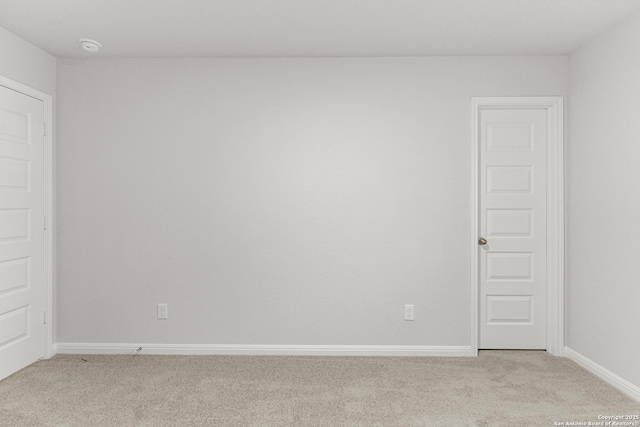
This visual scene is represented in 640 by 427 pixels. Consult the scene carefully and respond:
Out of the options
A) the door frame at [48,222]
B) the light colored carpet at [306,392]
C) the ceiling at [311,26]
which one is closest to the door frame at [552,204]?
the light colored carpet at [306,392]

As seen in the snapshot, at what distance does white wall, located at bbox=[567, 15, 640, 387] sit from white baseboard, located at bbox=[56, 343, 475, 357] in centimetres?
97

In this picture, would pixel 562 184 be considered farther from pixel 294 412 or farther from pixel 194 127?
pixel 194 127

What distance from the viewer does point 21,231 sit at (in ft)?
10.4

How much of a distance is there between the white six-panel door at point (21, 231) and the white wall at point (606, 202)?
4294 mm

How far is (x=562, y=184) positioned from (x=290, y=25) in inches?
99.6

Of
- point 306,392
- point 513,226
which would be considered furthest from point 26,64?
point 513,226

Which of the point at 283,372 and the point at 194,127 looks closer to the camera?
the point at 283,372

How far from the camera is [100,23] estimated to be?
2.89m

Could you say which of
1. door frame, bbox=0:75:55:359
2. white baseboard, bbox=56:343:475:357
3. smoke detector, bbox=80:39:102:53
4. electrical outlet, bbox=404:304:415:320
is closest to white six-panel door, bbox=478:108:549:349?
white baseboard, bbox=56:343:475:357

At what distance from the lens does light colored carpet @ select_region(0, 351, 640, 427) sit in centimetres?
245

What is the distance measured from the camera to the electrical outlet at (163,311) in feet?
11.7

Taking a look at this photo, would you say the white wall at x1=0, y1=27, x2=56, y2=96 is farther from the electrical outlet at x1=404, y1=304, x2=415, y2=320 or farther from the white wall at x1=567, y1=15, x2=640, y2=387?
the white wall at x1=567, y1=15, x2=640, y2=387

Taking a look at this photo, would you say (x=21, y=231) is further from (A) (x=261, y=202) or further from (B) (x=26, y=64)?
(A) (x=261, y=202)

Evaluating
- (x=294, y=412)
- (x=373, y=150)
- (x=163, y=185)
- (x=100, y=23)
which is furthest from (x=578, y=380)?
(x=100, y=23)
